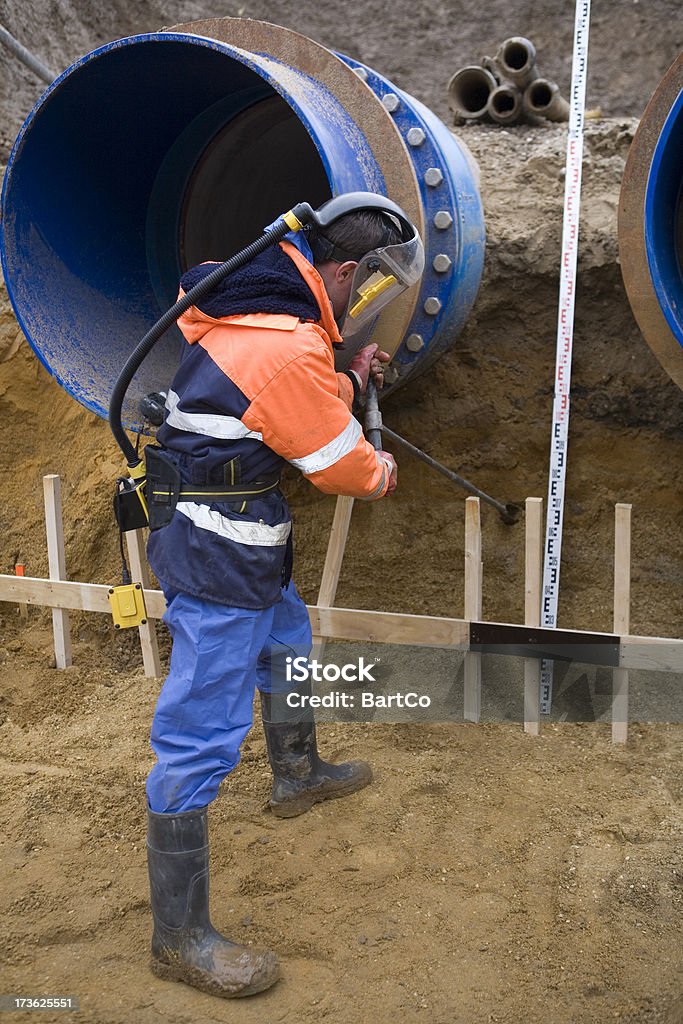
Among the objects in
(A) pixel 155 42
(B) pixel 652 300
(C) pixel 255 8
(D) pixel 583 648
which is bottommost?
(D) pixel 583 648

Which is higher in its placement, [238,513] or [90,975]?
[238,513]

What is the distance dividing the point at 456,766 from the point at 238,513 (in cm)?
141

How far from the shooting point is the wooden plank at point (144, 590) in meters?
3.67

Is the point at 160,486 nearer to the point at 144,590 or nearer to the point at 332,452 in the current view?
the point at 332,452

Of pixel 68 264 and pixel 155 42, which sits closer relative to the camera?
pixel 155 42

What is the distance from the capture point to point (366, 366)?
8.57 ft

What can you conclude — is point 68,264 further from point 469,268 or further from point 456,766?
point 456,766

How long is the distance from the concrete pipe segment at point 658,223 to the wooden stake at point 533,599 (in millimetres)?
691

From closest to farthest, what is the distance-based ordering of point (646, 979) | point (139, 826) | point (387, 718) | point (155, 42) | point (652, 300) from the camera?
point (646, 979) → point (155, 42) → point (652, 300) → point (139, 826) → point (387, 718)

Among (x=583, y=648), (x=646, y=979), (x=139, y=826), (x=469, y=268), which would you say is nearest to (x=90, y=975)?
(x=139, y=826)

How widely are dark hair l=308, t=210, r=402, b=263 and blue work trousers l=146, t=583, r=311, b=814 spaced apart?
0.95 metres

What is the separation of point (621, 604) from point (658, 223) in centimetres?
127

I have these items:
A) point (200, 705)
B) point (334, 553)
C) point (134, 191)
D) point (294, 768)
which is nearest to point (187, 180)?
point (134, 191)

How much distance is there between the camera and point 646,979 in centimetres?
223
